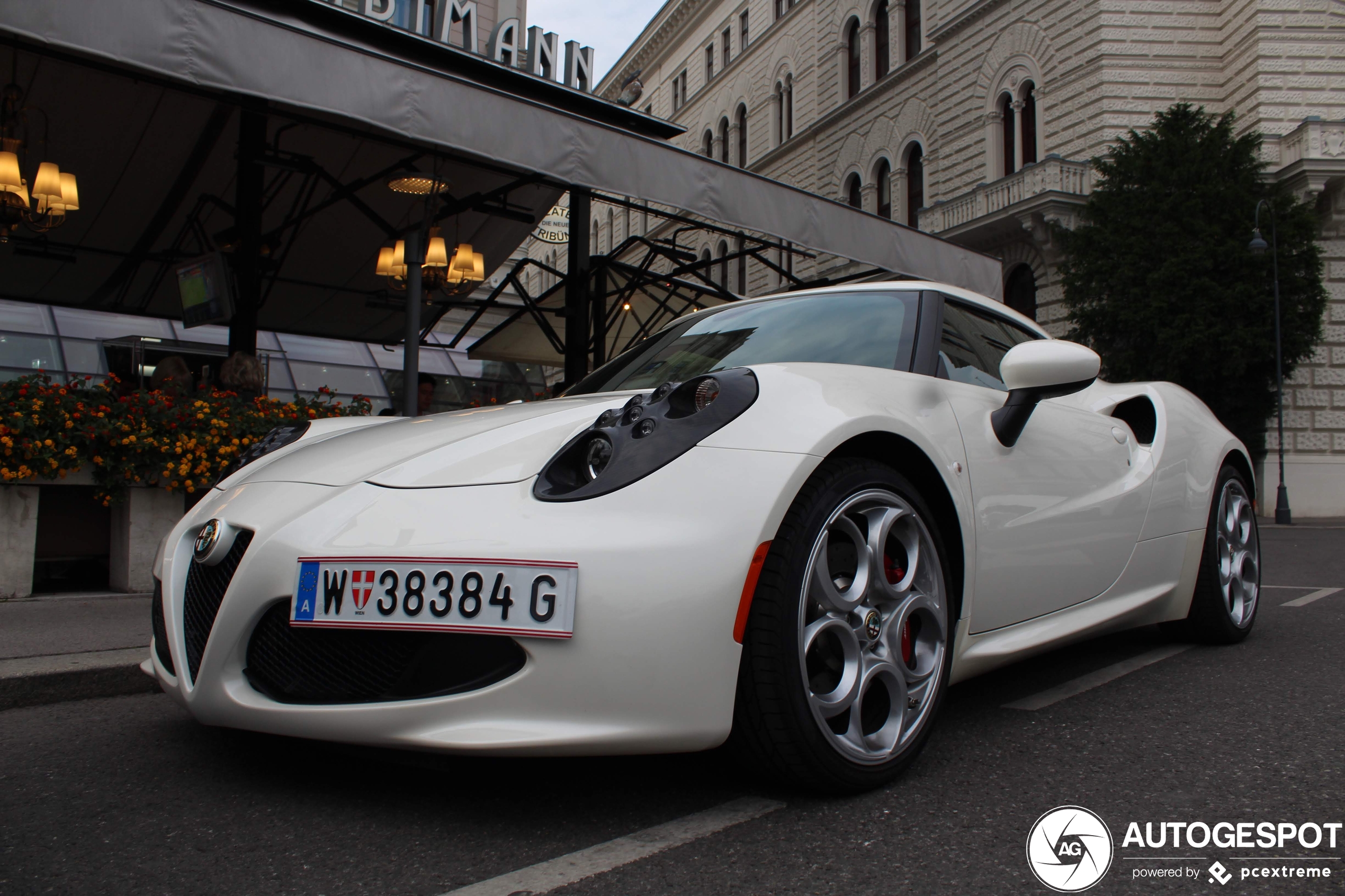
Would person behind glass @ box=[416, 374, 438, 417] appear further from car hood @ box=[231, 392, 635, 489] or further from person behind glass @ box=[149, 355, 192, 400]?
car hood @ box=[231, 392, 635, 489]

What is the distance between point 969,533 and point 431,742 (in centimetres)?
133

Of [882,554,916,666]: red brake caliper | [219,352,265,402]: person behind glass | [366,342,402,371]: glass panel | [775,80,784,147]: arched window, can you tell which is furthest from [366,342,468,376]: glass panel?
[775,80,784,147]: arched window

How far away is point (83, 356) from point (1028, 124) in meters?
18.6

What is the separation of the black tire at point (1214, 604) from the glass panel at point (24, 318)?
12920 millimetres

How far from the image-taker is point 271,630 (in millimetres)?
1802

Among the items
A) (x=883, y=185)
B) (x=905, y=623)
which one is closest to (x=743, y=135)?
(x=883, y=185)

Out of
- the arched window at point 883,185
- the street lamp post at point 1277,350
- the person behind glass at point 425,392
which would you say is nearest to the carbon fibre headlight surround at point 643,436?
the person behind glass at point 425,392

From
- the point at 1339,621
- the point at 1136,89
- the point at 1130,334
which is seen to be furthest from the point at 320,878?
the point at 1136,89

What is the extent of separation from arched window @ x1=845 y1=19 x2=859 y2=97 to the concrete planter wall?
25.9 metres

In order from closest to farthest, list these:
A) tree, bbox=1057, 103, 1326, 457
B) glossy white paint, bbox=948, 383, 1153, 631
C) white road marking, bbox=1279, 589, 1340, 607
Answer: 1. glossy white paint, bbox=948, 383, 1153, 631
2. white road marking, bbox=1279, 589, 1340, 607
3. tree, bbox=1057, 103, 1326, 457

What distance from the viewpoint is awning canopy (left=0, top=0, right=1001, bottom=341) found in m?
4.57

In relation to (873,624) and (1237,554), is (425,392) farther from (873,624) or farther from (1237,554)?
(873,624)

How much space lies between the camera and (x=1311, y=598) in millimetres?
5195

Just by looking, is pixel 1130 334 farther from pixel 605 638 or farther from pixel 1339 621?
pixel 605 638
